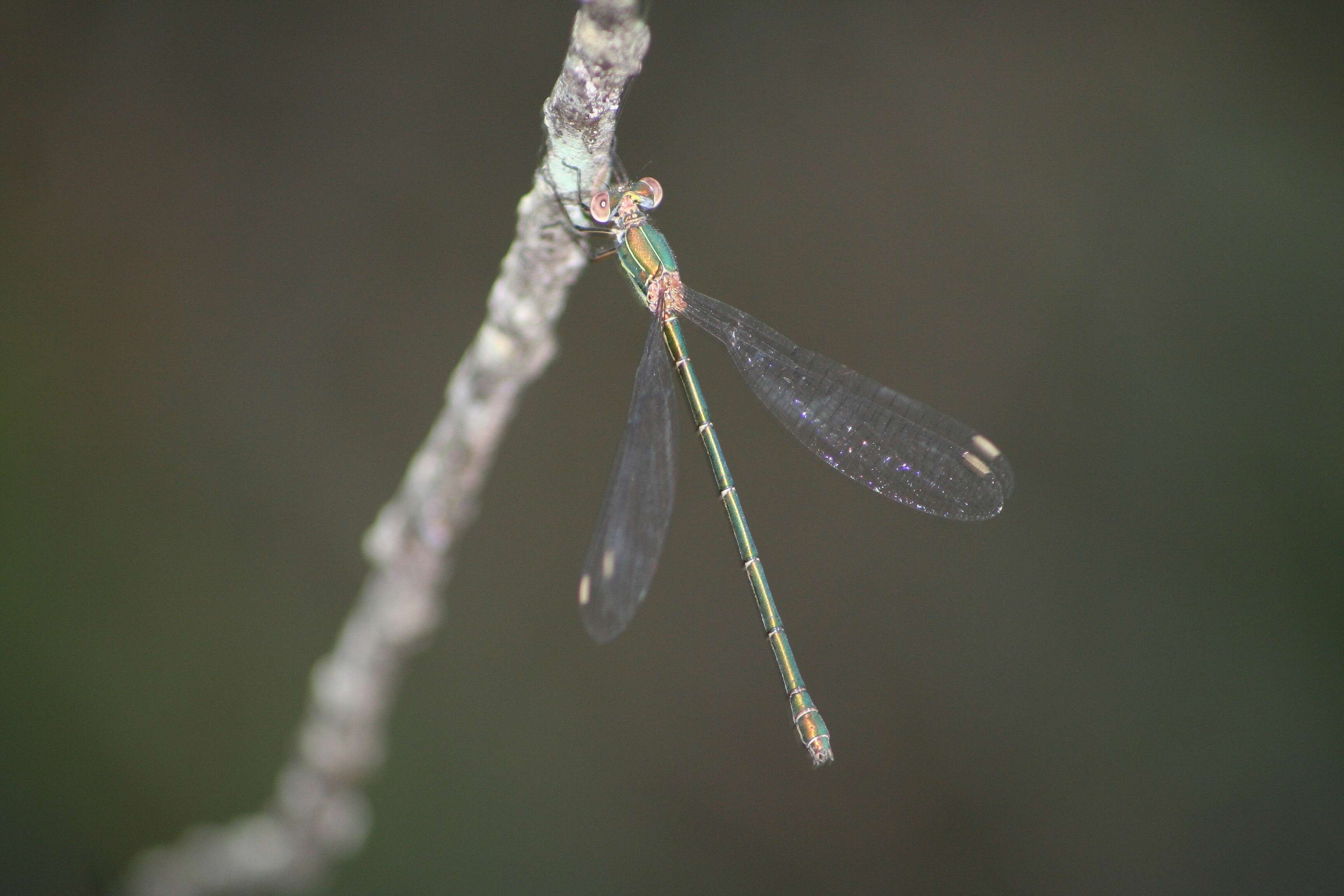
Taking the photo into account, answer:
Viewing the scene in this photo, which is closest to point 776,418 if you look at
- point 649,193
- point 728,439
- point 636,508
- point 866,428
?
point 866,428

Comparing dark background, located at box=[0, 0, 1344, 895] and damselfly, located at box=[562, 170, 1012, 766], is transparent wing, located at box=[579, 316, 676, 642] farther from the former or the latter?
dark background, located at box=[0, 0, 1344, 895]

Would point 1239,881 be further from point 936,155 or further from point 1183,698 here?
point 936,155

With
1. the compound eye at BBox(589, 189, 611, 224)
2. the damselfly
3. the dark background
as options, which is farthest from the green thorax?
the dark background

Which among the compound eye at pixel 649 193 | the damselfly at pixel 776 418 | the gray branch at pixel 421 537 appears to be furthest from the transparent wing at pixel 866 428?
the gray branch at pixel 421 537

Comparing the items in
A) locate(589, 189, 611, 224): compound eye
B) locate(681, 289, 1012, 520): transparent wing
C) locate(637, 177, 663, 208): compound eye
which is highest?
locate(637, 177, 663, 208): compound eye

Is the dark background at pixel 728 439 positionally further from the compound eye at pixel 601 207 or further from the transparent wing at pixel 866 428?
the compound eye at pixel 601 207
